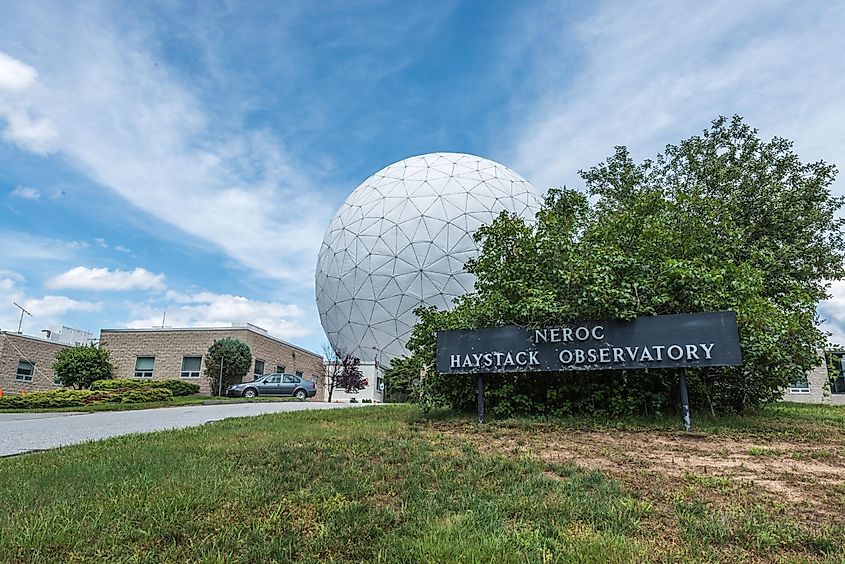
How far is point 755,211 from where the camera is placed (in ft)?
58.5

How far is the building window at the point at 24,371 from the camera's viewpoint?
31.1 metres

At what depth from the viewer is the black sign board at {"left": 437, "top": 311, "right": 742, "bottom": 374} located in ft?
29.0

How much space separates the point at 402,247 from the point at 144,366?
17.6m

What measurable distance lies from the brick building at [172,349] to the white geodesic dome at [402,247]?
454cm

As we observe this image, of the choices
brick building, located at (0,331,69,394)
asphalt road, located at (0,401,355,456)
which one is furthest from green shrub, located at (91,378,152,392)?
asphalt road, located at (0,401,355,456)

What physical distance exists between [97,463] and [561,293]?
24.3 feet

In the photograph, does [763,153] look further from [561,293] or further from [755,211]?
[561,293]

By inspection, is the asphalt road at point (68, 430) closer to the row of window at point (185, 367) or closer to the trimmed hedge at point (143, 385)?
the trimmed hedge at point (143, 385)

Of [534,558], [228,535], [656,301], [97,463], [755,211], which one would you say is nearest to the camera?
[534,558]

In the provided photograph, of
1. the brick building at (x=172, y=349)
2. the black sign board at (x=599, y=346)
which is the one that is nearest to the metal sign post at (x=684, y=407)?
the black sign board at (x=599, y=346)

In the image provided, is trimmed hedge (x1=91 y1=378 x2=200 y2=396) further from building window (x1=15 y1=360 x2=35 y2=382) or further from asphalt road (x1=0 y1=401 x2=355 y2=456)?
asphalt road (x1=0 y1=401 x2=355 y2=456)

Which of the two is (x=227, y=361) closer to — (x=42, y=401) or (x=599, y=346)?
(x=42, y=401)

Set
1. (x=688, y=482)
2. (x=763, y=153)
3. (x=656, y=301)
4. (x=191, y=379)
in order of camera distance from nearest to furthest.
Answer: (x=688, y=482)
(x=656, y=301)
(x=763, y=153)
(x=191, y=379)

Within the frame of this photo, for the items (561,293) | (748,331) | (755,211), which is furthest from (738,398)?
(755,211)
